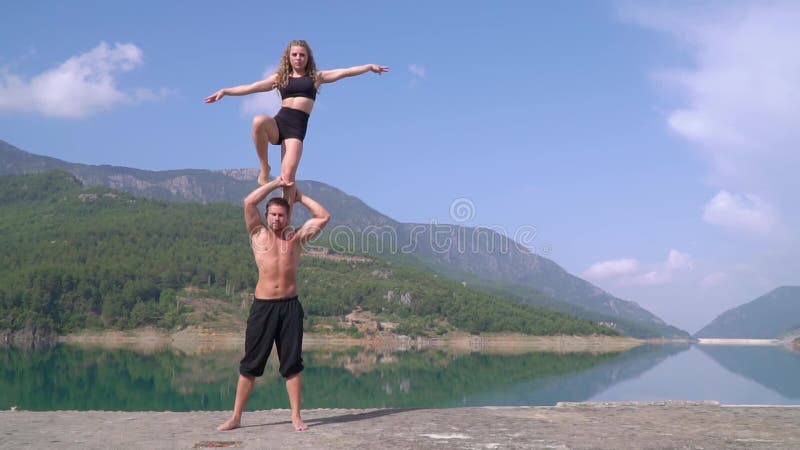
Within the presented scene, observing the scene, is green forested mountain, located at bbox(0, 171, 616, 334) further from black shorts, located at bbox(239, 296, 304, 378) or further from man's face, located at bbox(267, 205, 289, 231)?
man's face, located at bbox(267, 205, 289, 231)

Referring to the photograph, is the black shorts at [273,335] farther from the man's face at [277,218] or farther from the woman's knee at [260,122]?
the woman's knee at [260,122]

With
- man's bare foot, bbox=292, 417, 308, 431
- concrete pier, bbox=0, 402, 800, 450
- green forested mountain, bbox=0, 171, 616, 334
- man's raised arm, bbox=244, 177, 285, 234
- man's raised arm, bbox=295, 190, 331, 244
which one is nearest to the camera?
concrete pier, bbox=0, 402, 800, 450

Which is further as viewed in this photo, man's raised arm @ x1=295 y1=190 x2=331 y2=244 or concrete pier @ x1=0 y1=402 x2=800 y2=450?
man's raised arm @ x1=295 y1=190 x2=331 y2=244

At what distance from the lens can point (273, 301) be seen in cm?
798

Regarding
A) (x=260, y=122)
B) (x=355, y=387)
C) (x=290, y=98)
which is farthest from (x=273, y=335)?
(x=355, y=387)

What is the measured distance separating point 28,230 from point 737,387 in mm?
162857

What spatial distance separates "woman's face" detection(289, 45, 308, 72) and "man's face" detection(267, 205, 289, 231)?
6.10ft

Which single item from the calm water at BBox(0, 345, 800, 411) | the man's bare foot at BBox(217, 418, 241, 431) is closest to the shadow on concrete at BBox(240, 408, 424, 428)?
the man's bare foot at BBox(217, 418, 241, 431)

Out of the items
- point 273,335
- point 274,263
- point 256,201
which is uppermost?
point 256,201

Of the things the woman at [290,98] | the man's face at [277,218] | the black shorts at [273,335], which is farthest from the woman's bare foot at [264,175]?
the black shorts at [273,335]

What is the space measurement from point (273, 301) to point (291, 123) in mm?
2091

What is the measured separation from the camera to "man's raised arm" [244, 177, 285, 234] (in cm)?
790

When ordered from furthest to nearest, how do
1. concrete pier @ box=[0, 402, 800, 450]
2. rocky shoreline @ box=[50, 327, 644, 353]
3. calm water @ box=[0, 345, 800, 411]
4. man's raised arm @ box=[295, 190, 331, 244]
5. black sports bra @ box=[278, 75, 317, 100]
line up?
rocky shoreline @ box=[50, 327, 644, 353], calm water @ box=[0, 345, 800, 411], black sports bra @ box=[278, 75, 317, 100], man's raised arm @ box=[295, 190, 331, 244], concrete pier @ box=[0, 402, 800, 450]

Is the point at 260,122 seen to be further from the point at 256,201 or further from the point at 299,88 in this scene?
the point at 256,201
